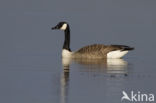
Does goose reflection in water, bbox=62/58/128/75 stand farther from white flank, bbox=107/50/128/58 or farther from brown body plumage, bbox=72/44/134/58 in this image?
white flank, bbox=107/50/128/58

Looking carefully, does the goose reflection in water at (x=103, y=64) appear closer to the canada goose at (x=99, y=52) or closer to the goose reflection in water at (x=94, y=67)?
the goose reflection in water at (x=94, y=67)

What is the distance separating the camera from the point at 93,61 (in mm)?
22656

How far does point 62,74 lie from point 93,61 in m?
4.35

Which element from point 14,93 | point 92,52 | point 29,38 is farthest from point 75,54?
point 14,93

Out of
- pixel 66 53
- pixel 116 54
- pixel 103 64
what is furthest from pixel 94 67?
pixel 66 53

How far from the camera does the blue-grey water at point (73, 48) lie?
15773mm

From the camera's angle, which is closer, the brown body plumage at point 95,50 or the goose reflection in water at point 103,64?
the goose reflection in water at point 103,64

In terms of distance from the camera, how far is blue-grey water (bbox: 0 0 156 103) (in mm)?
15773

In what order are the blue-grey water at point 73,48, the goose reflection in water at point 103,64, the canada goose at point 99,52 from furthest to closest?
the canada goose at point 99,52
the goose reflection in water at point 103,64
the blue-grey water at point 73,48

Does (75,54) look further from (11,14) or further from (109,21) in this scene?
(11,14)

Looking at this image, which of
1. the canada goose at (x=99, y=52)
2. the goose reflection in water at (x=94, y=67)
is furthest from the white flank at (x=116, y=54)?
the goose reflection in water at (x=94, y=67)

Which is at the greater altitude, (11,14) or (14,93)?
(11,14)

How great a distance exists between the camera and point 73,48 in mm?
26203

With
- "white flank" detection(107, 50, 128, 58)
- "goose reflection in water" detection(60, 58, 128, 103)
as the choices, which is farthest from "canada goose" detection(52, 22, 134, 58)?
"goose reflection in water" detection(60, 58, 128, 103)
